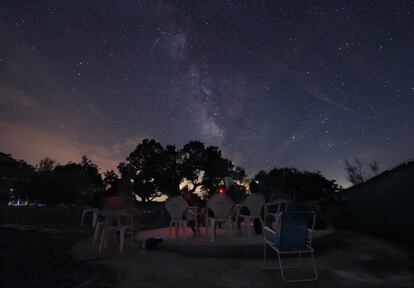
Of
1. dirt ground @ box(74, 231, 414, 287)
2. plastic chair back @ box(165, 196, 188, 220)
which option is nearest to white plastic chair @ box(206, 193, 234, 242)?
plastic chair back @ box(165, 196, 188, 220)

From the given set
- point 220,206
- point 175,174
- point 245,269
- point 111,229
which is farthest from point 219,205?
point 175,174

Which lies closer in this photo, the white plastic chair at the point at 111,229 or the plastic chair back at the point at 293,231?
the plastic chair back at the point at 293,231

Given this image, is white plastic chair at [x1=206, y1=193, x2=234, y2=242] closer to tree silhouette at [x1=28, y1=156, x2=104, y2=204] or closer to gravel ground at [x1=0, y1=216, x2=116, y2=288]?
gravel ground at [x1=0, y1=216, x2=116, y2=288]

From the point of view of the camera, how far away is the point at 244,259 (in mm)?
6160

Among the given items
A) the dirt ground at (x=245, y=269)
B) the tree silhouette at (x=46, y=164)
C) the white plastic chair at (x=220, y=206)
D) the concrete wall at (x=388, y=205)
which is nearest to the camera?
the dirt ground at (x=245, y=269)

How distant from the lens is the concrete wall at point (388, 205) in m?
8.17

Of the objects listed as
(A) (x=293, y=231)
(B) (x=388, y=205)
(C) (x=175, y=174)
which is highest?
(C) (x=175, y=174)

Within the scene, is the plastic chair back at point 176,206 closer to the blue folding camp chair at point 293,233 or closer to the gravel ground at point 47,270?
the gravel ground at point 47,270

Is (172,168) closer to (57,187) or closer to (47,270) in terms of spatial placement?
(57,187)

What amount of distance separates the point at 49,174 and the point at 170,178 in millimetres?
14196

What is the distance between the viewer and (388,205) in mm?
9359

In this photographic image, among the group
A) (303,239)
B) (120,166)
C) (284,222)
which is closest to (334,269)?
(303,239)

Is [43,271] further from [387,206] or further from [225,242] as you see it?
[387,206]

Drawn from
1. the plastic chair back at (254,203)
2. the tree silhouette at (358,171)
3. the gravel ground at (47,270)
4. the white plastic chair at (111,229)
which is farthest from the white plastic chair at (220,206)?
the tree silhouette at (358,171)
